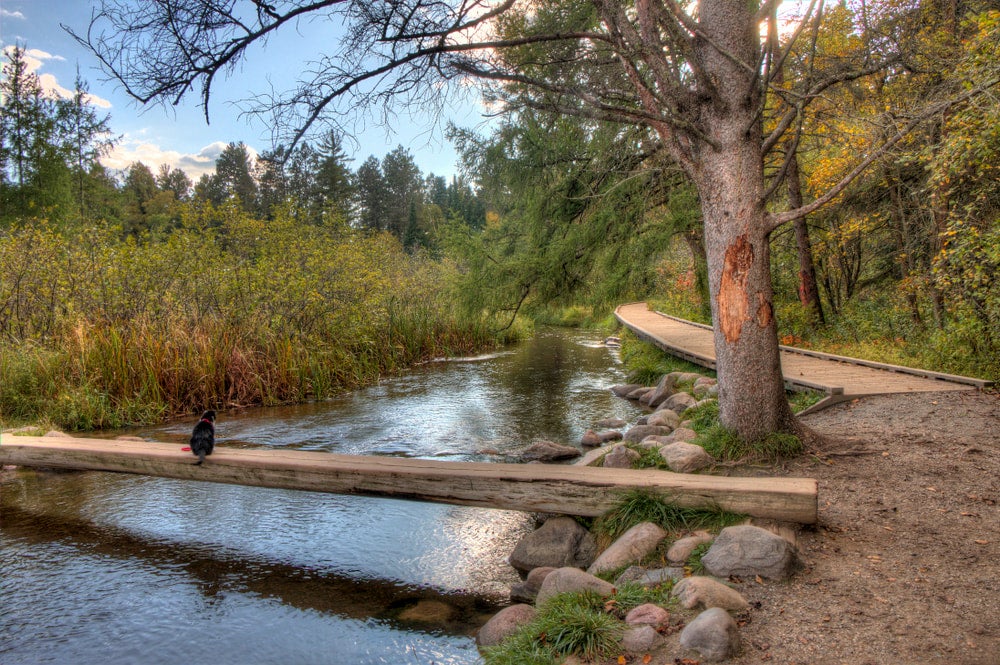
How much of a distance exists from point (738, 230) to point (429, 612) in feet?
12.1

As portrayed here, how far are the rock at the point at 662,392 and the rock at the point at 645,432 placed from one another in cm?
262

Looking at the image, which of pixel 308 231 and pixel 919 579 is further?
pixel 308 231

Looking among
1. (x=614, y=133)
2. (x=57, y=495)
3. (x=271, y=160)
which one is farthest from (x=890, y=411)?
(x=57, y=495)

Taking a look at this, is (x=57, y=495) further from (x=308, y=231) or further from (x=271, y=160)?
(x=308, y=231)

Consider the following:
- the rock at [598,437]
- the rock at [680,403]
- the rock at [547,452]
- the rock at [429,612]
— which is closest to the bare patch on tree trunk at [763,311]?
the rock at [547,452]

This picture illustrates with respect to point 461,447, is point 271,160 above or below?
above

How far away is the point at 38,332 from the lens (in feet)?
30.4

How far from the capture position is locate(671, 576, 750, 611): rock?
2898mm

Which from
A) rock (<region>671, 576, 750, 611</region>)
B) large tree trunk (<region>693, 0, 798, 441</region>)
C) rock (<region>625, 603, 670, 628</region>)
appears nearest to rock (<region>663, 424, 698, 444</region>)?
Answer: large tree trunk (<region>693, 0, 798, 441</region>)

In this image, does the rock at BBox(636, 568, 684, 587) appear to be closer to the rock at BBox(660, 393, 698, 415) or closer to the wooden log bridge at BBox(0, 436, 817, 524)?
the wooden log bridge at BBox(0, 436, 817, 524)

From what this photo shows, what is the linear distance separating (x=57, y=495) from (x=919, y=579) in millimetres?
7129

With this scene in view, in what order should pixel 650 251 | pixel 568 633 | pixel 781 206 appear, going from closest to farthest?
pixel 568 633, pixel 650 251, pixel 781 206

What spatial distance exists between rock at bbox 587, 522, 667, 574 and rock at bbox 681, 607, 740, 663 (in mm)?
962

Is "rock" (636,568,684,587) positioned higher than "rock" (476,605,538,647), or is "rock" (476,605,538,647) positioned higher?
"rock" (636,568,684,587)
